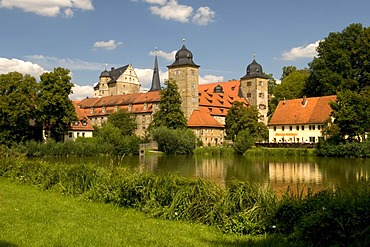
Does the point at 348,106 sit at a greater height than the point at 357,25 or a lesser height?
lesser

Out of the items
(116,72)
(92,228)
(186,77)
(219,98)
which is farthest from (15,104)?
(116,72)

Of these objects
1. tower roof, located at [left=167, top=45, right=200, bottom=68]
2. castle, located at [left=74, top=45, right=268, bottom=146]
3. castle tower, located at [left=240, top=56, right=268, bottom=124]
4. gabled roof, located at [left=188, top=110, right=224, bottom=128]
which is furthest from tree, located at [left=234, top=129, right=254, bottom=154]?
castle tower, located at [left=240, top=56, right=268, bottom=124]

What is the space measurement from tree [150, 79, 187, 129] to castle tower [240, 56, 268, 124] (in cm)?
2140

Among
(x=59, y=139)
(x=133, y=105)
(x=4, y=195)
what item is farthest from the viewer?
(x=133, y=105)

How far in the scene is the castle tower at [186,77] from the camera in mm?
71188

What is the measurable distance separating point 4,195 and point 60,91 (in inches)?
1426

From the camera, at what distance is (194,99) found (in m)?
72.2

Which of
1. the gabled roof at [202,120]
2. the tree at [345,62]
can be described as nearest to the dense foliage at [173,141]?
the gabled roof at [202,120]

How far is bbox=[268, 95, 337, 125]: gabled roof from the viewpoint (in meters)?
56.2

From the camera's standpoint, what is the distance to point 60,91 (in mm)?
47125

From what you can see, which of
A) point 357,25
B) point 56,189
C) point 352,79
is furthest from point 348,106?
point 56,189

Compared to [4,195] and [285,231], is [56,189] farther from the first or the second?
[285,231]

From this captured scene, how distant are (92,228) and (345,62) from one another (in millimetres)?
52824

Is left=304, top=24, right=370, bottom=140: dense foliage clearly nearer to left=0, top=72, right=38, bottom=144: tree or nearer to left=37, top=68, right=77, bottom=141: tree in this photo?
left=37, top=68, right=77, bottom=141: tree
